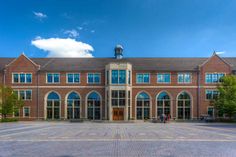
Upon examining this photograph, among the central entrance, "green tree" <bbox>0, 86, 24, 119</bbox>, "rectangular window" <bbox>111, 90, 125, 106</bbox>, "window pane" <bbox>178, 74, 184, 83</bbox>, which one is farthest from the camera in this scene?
"window pane" <bbox>178, 74, 184, 83</bbox>

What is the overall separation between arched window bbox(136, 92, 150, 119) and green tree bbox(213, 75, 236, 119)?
43.9 ft

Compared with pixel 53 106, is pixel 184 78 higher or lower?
higher

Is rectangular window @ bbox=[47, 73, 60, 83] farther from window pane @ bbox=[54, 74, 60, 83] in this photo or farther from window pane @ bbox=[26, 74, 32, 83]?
window pane @ bbox=[26, 74, 32, 83]

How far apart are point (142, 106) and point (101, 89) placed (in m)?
8.98

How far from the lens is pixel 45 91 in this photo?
178ft

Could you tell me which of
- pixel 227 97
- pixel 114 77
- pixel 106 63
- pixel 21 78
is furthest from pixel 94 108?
pixel 227 97

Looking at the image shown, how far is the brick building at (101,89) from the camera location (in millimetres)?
53906

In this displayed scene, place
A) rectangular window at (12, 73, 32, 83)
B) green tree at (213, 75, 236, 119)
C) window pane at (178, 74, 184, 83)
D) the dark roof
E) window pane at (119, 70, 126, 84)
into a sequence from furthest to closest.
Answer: the dark roof, window pane at (178, 74, 184, 83), rectangular window at (12, 73, 32, 83), window pane at (119, 70, 126, 84), green tree at (213, 75, 236, 119)

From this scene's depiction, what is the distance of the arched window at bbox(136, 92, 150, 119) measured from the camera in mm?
54250

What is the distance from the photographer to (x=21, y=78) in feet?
178

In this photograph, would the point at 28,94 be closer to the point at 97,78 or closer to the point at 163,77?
the point at 97,78

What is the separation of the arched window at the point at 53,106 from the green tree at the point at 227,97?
101 feet

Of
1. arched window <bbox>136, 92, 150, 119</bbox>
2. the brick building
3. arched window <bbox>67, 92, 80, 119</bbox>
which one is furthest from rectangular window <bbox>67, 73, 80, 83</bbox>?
arched window <bbox>136, 92, 150, 119</bbox>

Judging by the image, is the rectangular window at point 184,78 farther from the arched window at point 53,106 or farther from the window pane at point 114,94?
the arched window at point 53,106
